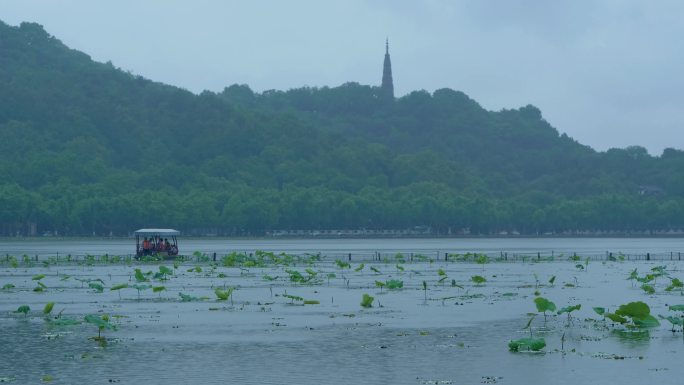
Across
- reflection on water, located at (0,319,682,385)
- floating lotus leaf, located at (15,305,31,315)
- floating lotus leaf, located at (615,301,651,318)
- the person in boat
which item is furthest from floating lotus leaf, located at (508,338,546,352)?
the person in boat

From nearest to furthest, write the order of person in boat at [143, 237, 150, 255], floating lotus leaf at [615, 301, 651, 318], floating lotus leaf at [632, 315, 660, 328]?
floating lotus leaf at [632, 315, 660, 328], floating lotus leaf at [615, 301, 651, 318], person in boat at [143, 237, 150, 255]

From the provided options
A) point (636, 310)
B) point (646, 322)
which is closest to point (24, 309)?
point (636, 310)

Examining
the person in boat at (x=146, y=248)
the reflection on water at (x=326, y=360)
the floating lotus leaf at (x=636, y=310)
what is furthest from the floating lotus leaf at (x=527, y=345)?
the person in boat at (x=146, y=248)

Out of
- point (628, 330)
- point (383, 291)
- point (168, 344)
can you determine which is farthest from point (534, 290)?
point (168, 344)

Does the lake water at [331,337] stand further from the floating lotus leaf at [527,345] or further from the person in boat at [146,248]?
the person in boat at [146,248]

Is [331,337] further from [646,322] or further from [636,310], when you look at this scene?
[646,322]

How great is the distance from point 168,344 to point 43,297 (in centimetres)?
2319

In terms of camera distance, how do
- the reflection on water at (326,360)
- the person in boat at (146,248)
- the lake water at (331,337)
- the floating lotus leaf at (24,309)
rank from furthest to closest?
the person in boat at (146,248)
the floating lotus leaf at (24,309)
the lake water at (331,337)
the reflection on water at (326,360)

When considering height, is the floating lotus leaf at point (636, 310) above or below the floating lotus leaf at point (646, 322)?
above

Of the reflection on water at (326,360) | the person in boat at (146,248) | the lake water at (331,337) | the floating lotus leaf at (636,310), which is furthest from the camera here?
the person in boat at (146,248)

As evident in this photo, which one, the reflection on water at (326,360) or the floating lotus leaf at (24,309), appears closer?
the reflection on water at (326,360)

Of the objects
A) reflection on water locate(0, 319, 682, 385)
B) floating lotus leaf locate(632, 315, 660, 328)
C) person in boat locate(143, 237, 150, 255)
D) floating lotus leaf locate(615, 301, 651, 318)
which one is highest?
person in boat locate(143, 237, 150, 255)

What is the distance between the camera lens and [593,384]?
34.2 meters

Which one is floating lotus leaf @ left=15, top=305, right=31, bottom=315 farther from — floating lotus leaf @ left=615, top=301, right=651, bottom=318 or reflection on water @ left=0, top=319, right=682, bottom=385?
floating lotus leaf @ left=615, top=301, right=651, bottom=318
